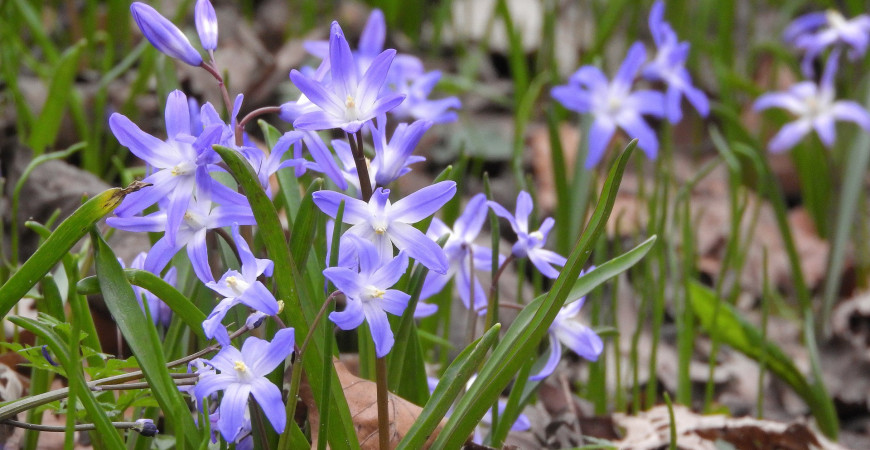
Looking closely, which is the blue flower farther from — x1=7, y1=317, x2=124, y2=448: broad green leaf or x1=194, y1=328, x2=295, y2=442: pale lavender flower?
x1=7, y1=317, x2=124, y2=448: broad green leaf

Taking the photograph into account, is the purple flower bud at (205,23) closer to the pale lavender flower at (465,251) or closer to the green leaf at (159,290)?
the green leaf at (159,290)

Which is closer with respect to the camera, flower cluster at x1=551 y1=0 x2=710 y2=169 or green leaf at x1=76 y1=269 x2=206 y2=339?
green leaf at x1=76 y1=269 x2=206 y2=339

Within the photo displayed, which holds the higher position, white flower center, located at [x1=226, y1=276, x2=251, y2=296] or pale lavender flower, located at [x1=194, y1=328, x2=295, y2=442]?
white flower center, located at [x1=226, y1=276, x2=251, y2=296]

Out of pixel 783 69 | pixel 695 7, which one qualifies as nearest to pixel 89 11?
pixel 695 7

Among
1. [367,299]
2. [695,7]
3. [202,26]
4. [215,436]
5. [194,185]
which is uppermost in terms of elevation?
[695,7]

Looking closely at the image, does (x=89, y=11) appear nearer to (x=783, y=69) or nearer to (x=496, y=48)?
(x=496, y=48)

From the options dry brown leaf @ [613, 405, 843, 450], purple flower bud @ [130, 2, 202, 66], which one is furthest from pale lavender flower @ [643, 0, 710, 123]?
purple flower bud @ [130, 2, 202, 66]

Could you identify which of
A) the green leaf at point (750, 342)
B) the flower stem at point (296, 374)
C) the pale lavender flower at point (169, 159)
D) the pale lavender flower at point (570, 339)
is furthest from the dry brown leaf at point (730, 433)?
the pale lavender flower at point (169, 159)

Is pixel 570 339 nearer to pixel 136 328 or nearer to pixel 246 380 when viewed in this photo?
pixel 246 380
